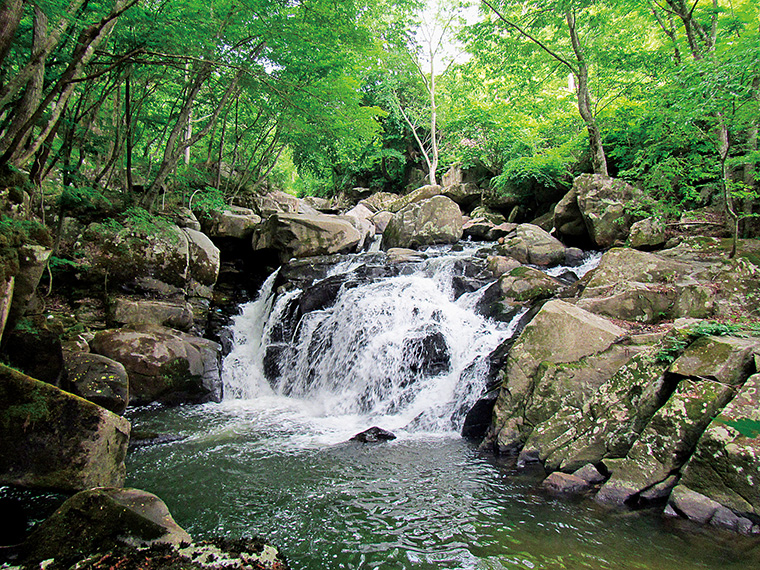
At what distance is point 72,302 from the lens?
9195 mm

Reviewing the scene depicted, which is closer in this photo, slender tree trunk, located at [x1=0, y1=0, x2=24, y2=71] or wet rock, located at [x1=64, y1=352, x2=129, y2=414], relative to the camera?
slender tree trunk, located at [x1=0, y1=0, x2=24, y2=71]

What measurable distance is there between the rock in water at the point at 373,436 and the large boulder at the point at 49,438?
11.4ft

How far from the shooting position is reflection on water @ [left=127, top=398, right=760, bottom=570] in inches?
126

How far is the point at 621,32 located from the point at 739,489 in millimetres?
15582

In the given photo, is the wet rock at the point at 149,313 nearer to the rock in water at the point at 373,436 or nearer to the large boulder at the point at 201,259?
the large boulder at the point at 201,259

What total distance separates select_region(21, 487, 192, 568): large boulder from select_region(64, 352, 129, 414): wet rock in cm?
345

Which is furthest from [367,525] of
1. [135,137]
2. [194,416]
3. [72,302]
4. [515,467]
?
[135,137]

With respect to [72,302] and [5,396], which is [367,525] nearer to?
[5,396]

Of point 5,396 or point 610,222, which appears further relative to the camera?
point 610,222

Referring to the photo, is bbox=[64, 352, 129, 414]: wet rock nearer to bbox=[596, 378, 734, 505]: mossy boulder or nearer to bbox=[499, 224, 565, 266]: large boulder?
bbox=[596, 378, 734, 505]: mossy boulder

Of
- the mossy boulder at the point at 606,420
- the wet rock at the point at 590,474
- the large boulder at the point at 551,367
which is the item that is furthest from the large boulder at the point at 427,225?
the wet rock at the point at 590,474

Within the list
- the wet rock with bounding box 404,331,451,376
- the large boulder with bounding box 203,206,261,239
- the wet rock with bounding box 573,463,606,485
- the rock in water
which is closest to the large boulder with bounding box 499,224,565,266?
the wet rock with bounding box 404,331,451,376

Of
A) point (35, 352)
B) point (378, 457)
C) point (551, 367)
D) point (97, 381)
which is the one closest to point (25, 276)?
point (35, 352)

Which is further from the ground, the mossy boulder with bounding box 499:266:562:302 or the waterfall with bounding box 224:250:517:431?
the mossy boulder with bounding box 499:266:562:302
